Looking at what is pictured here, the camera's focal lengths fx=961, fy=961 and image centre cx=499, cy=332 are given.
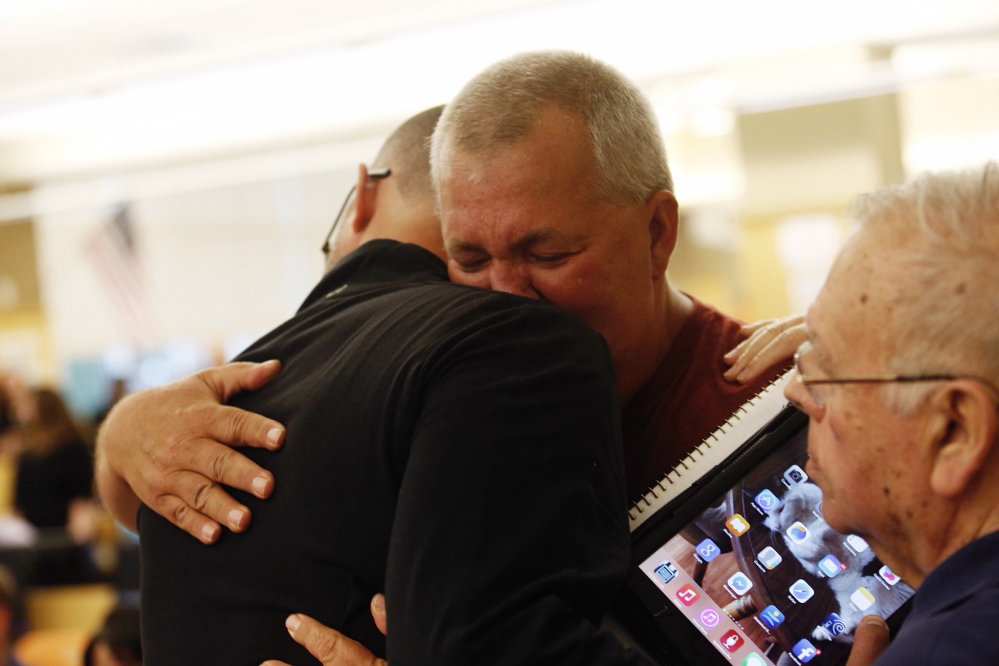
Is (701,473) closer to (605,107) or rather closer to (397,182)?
(605,107)

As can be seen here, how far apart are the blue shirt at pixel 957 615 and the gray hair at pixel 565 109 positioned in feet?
2.47

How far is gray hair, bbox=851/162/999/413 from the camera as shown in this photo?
0.87 metres

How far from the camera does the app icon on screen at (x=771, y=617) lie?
3.91ft

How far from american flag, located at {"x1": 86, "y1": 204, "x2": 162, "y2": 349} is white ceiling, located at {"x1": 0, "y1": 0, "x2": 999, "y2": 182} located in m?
1.54

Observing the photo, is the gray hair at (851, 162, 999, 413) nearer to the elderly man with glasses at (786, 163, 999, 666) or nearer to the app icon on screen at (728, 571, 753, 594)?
the elderly man with glasses at (786, 163, 999, 666)

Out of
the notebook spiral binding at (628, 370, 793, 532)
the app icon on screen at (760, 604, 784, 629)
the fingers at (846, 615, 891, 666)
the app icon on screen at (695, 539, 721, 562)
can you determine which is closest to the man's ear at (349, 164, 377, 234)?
the notebook spiral binding at (628, 370, 793, 532)

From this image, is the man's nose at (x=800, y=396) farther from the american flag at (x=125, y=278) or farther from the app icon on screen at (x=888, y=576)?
the american flag at (x=125, y=278)

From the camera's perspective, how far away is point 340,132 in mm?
8906

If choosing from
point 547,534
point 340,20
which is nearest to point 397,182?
point 547,534

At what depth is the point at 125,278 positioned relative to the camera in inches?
395

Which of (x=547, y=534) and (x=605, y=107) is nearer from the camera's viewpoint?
(x=547, y=534)

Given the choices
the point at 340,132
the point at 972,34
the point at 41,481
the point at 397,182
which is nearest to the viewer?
the point at 397,182

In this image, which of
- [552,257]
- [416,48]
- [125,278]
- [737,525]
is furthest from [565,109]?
[125,278]

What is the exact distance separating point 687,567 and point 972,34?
716 centimetres
